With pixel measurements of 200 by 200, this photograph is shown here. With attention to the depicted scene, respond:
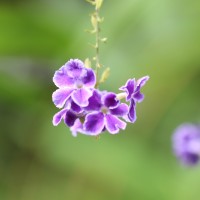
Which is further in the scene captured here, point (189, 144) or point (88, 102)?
point (189, 144)

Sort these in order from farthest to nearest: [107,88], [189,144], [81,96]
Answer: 1. [107,88]
2. [189,144]
3. [81,96]

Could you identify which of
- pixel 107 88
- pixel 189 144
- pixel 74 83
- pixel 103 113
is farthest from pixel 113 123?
pixel 107 88

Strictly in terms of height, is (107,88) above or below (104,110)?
above

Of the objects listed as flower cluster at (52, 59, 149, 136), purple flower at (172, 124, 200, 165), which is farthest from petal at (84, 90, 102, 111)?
purple flower at (172, 124, 200, 165)

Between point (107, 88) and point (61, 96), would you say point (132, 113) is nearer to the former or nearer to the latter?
point (61, 96)

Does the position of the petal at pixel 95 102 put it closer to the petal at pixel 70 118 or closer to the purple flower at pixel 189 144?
the petal at pixel 70 118

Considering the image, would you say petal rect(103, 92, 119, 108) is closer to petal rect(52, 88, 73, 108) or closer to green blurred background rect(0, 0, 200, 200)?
petal rect(52, 88, 73, 108)

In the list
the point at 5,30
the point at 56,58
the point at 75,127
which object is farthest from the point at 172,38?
the point at 75,127
